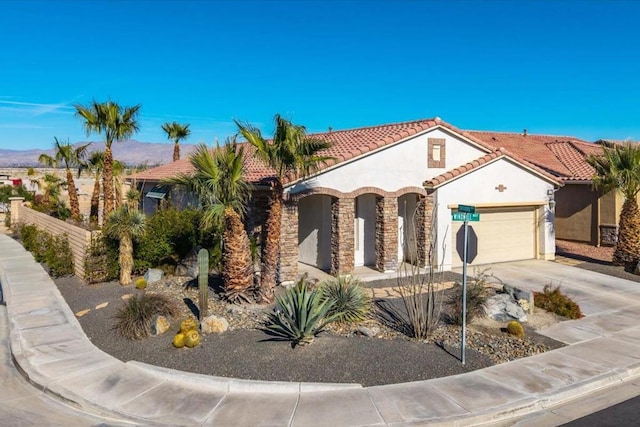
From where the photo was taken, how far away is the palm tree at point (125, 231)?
48.2 feet

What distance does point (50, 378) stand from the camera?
338 inches

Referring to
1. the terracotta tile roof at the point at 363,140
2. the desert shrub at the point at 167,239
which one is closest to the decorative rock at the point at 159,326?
the desert shrub at the point at 167,239

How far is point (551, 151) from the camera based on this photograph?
29.0 m

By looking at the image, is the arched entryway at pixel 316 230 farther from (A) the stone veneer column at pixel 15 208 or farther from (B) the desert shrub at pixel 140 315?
(A) the stone veneer column at pixel 15 208

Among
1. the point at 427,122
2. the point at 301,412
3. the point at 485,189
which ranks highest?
the point at 427,122

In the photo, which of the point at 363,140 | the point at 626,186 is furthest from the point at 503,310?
the point at 626,186

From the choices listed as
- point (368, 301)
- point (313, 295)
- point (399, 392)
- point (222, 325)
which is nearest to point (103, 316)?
point (222, 325)

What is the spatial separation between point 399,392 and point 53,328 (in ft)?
26.8

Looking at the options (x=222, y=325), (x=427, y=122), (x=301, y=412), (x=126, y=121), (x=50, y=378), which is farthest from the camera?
(x=126, y=121)

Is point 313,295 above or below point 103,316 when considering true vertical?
above

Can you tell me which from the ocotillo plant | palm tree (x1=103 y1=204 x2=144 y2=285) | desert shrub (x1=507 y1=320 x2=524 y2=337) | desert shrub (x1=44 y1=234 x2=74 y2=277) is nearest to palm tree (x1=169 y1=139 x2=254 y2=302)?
the ocotillo plant

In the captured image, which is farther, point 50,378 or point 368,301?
point 368,301

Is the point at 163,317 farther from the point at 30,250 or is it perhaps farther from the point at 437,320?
the point at 30,250

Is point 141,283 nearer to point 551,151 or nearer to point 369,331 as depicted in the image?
point 369,331
